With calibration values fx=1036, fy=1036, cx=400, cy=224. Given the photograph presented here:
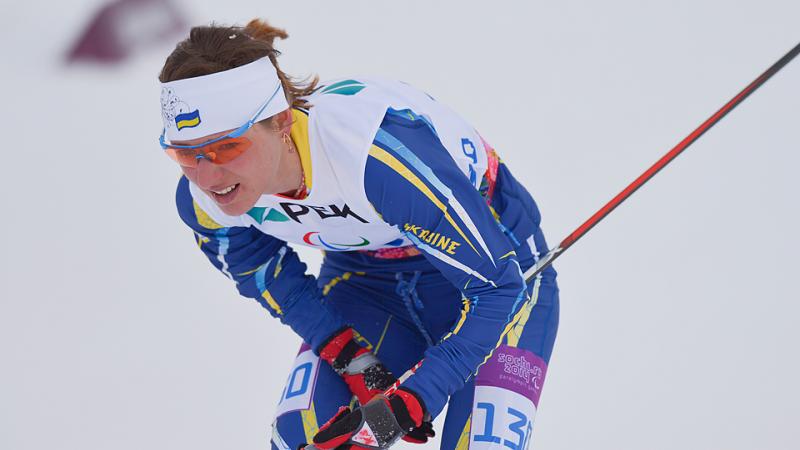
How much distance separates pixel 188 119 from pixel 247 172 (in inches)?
5.9

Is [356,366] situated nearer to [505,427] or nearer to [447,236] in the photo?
[505,427]

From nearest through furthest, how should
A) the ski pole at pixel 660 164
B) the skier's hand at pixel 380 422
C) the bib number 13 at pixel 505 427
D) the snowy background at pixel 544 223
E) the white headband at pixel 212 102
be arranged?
the white headband at pixel 212 102
the skier's hand at pixel 380 422
the bib number 13 at pixel 505 427
the ski pole at pixel 660 164
the snowy background at pixel 544 223

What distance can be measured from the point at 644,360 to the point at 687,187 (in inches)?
34.9

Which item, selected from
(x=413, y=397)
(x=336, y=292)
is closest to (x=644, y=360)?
(x=336, y=292)

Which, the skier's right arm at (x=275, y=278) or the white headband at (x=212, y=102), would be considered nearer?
the white headband at (x=212, y=102)

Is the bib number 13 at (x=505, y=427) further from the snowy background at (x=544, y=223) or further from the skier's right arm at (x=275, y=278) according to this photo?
the snowy background at (x=544, y=223)

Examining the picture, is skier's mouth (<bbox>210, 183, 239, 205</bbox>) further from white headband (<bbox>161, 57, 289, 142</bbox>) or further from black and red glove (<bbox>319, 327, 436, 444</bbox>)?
black and red glove (<bbox>319, 327, 436, 444</bbox>)

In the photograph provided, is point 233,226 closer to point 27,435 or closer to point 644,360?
point 27,435

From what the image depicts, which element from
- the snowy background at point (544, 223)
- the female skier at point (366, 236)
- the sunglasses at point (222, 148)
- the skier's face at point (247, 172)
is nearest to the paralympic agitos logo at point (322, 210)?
the female skier at point (366, 236)

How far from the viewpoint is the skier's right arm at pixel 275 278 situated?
7.97 ft

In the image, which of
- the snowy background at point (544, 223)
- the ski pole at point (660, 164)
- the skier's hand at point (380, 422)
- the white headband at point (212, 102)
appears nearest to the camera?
the white headband at point (212, 102)

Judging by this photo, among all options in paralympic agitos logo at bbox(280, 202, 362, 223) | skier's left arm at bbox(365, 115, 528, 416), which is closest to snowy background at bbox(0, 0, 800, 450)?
skier's left arm at bbox(365, 115, 528, 416)

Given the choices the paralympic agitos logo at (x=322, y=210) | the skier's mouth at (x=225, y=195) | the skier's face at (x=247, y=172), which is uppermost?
the skier's face at (x=247, y=172)

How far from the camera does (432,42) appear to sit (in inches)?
176
